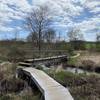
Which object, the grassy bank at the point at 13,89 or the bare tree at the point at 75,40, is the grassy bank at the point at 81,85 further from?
the bare tree at the point at 75,40

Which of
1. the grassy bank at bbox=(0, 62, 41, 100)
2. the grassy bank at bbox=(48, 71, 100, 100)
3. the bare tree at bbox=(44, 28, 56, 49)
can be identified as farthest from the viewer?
the bare tree at bbox=(44, 28, 56, 49)

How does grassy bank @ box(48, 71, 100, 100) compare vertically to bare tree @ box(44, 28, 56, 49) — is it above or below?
below

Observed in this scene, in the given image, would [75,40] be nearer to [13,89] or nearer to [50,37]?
[50,37]

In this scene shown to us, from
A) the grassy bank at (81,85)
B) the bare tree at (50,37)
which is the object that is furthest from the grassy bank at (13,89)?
the bare tree at (50,37)

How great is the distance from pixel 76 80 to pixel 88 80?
65 centimetres

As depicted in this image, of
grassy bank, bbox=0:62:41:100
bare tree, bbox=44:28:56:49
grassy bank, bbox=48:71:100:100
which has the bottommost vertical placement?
grassy bank, bbox=0:62:41:100

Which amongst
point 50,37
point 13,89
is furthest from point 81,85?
point 50,37

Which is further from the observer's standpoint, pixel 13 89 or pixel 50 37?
pixel 50 37

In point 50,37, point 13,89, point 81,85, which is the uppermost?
point 50,37

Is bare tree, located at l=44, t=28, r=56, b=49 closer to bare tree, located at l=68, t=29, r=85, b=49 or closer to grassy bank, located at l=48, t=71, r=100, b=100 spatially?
bare tree, located at l=68, t=29, r=85, b=49

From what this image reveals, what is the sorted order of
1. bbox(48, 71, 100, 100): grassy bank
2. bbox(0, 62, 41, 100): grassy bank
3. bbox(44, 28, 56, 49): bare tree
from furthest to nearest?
bbox(44, 28, 56, 49): bare tree < bbox(0, 62, 41, 100): grassy bank < bbox(48, 71, 100, 100): grassy bank

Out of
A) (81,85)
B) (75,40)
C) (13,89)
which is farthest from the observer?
(75,40)

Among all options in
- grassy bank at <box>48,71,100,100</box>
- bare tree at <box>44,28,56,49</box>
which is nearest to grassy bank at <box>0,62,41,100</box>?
grassy bank at <box>48,71,100,100</box>

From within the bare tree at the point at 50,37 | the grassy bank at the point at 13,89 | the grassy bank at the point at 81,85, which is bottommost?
the grassy bank at the point at 13,89
